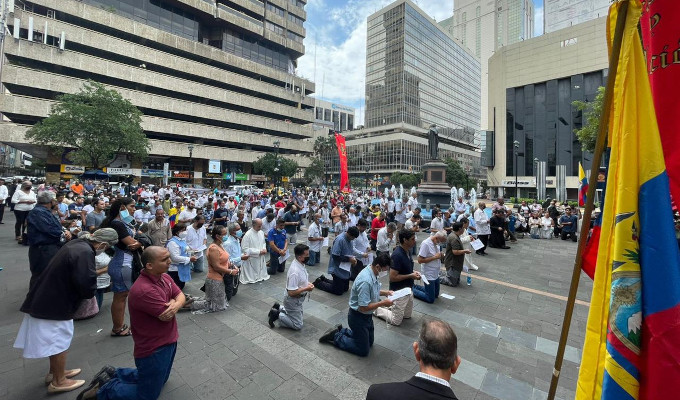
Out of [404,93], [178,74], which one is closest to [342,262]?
[178,74]

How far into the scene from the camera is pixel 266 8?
190ft

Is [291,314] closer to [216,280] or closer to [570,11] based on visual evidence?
[216,280]

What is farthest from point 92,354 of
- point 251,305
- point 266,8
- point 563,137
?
point 266,8

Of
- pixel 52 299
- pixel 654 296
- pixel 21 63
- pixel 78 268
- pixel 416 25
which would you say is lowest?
pixel 52 299

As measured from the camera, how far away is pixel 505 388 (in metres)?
3.72

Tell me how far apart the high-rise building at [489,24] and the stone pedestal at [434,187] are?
109m

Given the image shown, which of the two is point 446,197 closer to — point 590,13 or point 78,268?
point 78,268

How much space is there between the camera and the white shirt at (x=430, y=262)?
620 cm

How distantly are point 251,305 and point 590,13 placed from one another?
8597 centimetres

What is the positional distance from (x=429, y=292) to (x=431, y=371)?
A: 15.9 ft

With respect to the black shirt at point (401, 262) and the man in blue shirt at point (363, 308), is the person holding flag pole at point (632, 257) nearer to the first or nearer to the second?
the man in blue shirt at point (363, 308)

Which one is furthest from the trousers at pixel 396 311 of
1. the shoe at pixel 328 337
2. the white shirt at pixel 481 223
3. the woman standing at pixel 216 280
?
the white shirt at pixel 481 223

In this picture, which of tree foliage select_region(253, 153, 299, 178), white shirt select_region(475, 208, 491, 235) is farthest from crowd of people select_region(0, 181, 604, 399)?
tree foliage select_region(253, 153, 299, 178)

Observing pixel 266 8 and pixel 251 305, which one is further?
pixel 266 8
